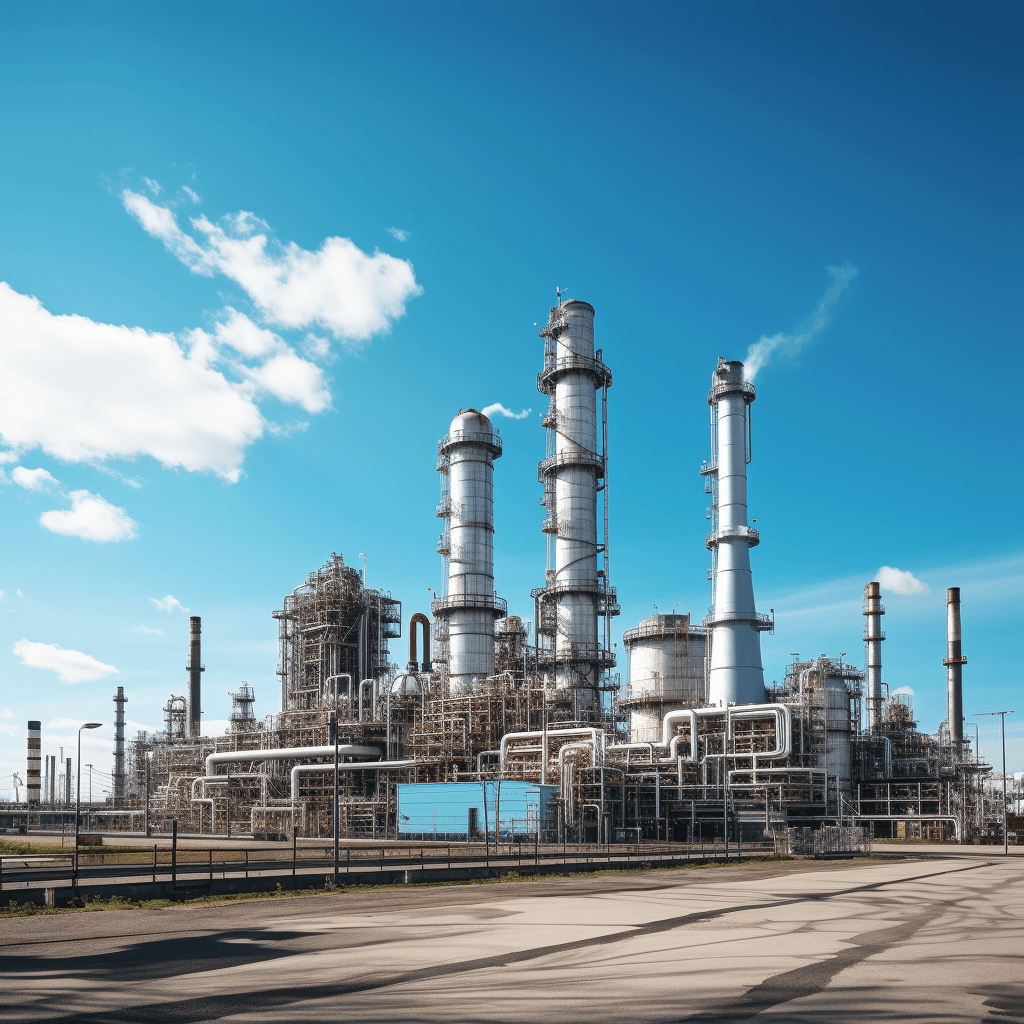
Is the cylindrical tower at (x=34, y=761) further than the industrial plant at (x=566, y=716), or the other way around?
the cylindrical tower at (x=34, y=761)

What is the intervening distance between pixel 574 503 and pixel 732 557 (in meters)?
13.1

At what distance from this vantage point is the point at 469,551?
270 feet

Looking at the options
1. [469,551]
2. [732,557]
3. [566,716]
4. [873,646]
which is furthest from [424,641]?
[873,646]

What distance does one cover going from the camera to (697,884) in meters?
32.0

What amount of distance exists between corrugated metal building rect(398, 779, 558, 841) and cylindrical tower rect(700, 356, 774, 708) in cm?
1672

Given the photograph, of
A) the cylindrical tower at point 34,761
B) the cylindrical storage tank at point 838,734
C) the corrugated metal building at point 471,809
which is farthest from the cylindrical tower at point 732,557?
the cylindrical tower at point 34,761

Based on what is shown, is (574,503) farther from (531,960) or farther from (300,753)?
(531,960)

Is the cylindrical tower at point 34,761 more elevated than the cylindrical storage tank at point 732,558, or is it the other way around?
the cylindrical storage tank at point 732,558

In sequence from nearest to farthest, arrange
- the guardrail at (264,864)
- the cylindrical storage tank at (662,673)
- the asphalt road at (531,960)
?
the asphalt road at (531,960), the guardrail at (264,864), the cylindrical storage tank at (662,673)

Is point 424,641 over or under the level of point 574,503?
under

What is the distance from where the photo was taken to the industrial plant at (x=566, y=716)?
65250 millimetres

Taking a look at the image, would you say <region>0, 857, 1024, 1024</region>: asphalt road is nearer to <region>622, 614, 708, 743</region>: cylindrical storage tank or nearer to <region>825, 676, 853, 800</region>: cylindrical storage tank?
<region>825, 676, 853, 800</region>: cylindrical storage tank

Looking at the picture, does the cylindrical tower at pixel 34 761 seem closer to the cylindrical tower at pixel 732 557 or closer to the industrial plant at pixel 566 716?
the industrial plant at pixel 566 716

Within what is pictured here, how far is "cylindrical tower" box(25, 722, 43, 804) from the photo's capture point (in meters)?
122
